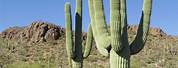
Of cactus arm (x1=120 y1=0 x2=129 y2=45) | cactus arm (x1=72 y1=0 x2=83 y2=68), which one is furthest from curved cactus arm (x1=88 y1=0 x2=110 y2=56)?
cactus arm (x1=72 y1=0 x2=83 y2=68)

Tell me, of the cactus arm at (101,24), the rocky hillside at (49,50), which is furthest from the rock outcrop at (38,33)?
the cactus arm at (101,24)

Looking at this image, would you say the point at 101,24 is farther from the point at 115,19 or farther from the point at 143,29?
the point at 143,29

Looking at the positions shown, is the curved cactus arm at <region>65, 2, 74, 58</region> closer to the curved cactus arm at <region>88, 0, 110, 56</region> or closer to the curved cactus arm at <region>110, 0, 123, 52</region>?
the curved cactus arm at <region>88, 0, 110, 56</region>

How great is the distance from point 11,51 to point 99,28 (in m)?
38.2

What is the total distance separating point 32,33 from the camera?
56625 mm

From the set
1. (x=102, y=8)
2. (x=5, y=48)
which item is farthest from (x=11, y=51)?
(x=102, y=8)

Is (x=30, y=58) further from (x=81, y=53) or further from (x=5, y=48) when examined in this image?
(x=81, y=53)


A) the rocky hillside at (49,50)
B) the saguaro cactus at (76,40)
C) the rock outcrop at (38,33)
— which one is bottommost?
the rocky hillside at (49,50)

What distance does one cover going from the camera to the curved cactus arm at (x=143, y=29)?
12344 millimetres

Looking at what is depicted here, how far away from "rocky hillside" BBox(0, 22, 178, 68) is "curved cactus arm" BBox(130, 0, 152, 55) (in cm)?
2778

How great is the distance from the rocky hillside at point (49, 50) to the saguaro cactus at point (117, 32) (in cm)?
2781

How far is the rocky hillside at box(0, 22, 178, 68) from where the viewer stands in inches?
1773

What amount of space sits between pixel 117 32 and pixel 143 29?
1.64 m

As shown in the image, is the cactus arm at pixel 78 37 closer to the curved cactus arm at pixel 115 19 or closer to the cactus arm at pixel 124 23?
the cactus arm at pixel 124 23
